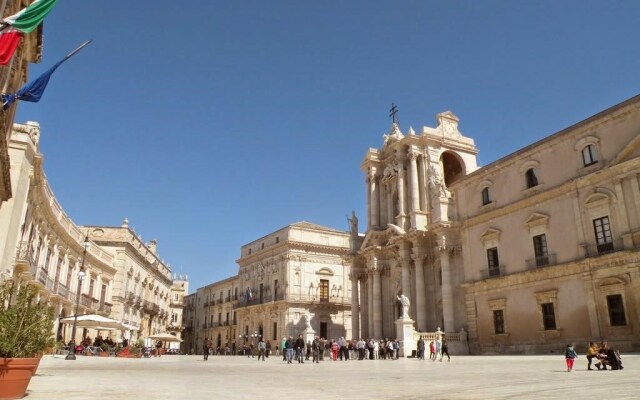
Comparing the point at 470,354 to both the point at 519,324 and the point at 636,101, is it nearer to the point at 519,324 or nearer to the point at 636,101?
the point at 519,324

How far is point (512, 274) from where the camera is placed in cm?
2598

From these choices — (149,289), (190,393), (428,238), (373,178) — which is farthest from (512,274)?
(149,289)

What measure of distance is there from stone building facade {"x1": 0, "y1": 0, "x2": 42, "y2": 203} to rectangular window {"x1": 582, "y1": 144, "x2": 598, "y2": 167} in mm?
22919

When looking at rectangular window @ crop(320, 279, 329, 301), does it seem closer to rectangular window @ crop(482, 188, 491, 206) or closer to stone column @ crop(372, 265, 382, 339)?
stone column @ crop(372, 265, 382, 339)

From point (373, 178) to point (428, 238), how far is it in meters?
8.24

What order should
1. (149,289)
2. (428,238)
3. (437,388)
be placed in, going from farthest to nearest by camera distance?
(149,289)
(428,238)
(437,388)

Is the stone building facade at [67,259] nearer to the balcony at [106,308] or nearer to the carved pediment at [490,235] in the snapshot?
the balcony at [106,308]

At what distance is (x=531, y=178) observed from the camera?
26391mm

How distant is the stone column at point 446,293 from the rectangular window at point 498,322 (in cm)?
288

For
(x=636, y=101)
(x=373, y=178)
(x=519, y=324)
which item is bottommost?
(x=519, y=324)

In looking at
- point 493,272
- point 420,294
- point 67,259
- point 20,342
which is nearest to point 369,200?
point 420,294

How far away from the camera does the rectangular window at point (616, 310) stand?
68.2 ft

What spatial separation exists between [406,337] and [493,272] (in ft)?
20.2

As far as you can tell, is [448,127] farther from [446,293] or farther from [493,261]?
[446,293]
